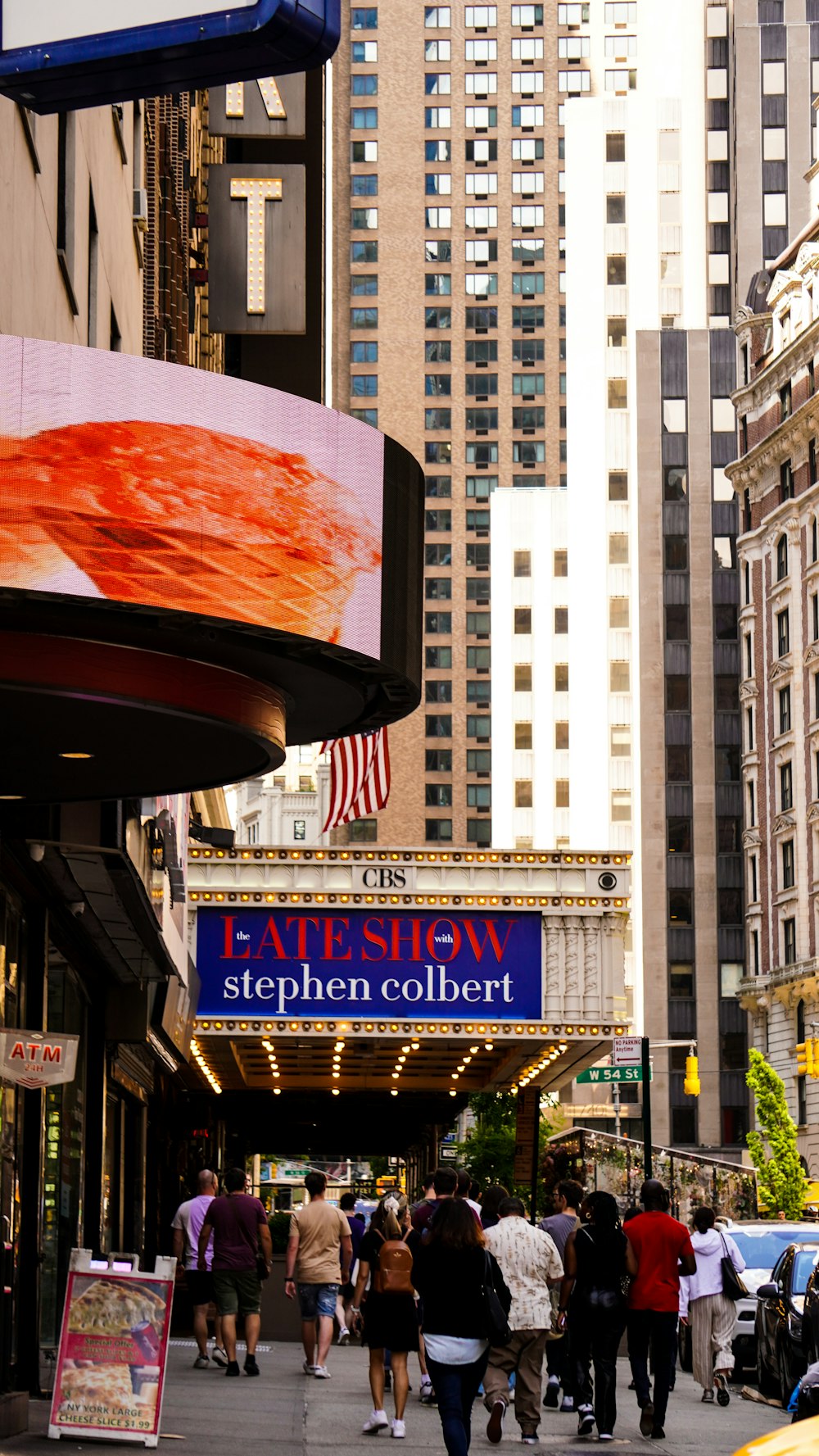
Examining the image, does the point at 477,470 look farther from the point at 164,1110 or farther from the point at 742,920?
the point at 164,1110

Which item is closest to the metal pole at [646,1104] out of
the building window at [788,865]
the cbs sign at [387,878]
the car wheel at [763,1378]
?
the cbs sign at [387,878]

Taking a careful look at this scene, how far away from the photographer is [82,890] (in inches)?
652

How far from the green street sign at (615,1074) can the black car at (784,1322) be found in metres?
8.80

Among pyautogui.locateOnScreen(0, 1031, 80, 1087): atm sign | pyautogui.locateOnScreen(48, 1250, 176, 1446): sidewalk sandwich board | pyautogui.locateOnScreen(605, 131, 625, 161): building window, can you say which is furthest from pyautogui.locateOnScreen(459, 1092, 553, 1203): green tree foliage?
pyautogui.locateOnScreen(0, 1031, 80, 1087): atm sign

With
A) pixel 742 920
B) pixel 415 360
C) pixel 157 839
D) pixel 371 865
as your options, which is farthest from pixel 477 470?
pixel 157 839

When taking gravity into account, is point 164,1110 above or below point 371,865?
below

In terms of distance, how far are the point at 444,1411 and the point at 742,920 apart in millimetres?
92758

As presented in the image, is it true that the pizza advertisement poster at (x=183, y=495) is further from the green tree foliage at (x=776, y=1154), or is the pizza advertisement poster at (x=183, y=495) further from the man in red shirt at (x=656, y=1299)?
the green tree foliage at (x=776, y=1154)

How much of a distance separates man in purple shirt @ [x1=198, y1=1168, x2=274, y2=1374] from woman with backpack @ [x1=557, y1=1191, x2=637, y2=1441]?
149 inches

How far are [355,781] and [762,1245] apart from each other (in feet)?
26.5

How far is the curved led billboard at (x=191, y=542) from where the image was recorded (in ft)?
29.1

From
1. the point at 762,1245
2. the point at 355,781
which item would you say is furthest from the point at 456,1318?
the point at 355,781

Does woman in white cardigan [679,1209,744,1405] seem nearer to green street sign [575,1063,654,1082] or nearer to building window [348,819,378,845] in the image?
green street sign [575,1063,654,1082]

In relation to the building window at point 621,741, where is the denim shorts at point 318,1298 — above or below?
below
